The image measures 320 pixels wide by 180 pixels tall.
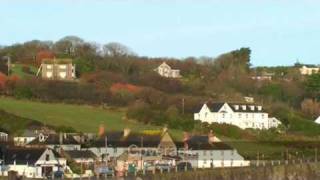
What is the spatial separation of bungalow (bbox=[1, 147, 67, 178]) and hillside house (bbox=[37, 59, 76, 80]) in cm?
3500

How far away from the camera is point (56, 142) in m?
55.0

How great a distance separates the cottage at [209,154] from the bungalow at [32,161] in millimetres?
9808

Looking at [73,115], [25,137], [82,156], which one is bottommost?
[82,156]

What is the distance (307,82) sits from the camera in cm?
9056

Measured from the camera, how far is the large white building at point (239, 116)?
234 feet

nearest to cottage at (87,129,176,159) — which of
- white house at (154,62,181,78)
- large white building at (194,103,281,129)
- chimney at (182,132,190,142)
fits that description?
chimney at (182,132,190,142)

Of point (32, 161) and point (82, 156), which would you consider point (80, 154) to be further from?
point (32, 161)

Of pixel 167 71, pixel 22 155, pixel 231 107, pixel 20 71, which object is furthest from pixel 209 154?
pixel 167 71

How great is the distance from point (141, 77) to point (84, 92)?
454 inches

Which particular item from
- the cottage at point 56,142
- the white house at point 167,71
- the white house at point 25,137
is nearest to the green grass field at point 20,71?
the white house at point 167,71

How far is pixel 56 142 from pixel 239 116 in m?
22.3

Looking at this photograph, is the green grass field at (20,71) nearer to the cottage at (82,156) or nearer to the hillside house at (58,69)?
the hillside house at (58,69)

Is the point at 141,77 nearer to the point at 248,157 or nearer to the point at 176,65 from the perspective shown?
the point at 176,65

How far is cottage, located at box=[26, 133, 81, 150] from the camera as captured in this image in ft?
176
